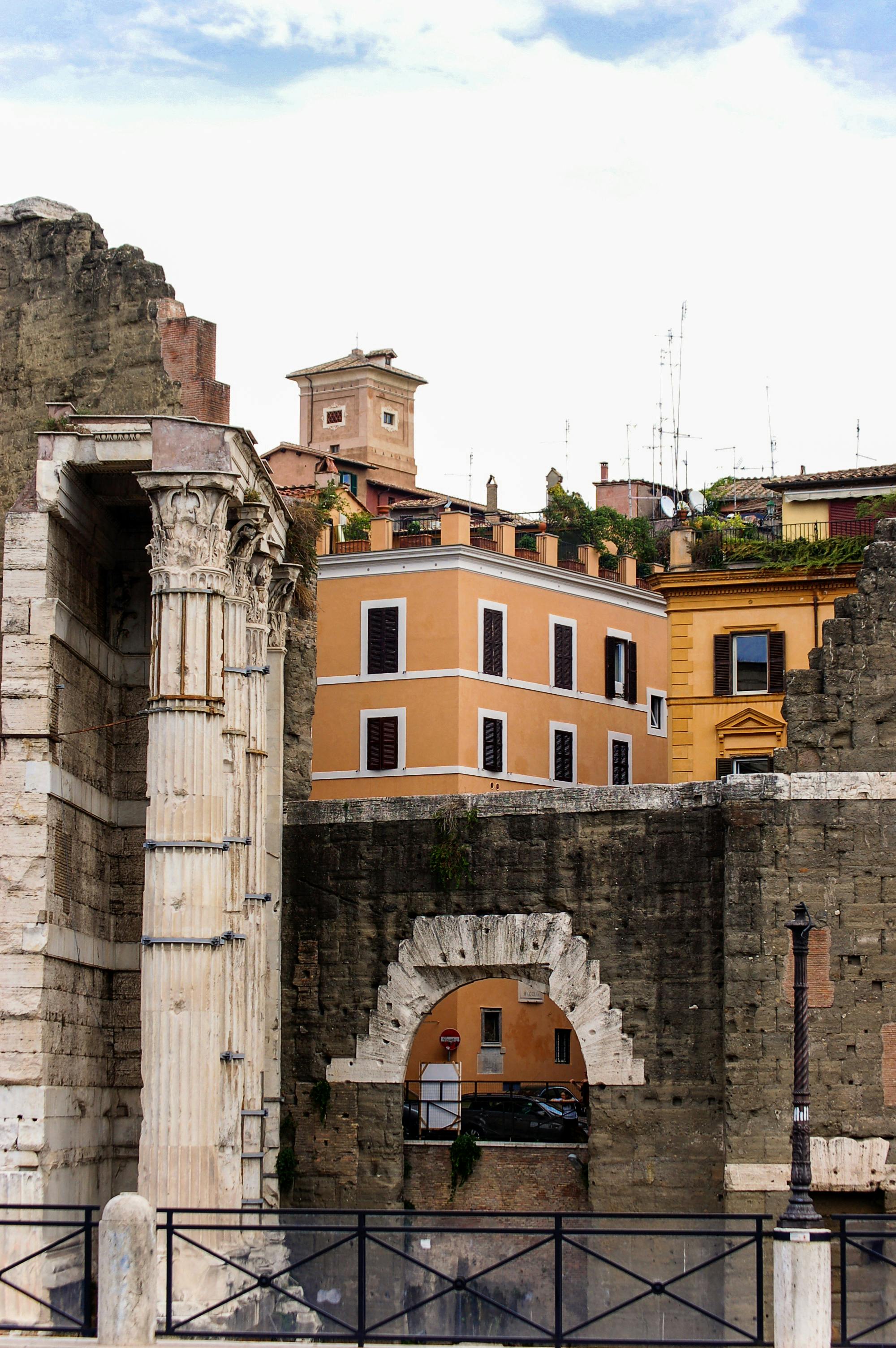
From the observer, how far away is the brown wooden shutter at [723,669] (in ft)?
119

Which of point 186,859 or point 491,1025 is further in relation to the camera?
point 491,1025

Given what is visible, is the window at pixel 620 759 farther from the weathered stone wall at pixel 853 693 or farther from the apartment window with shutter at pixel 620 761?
the weathered stone wall at pixel 853 693

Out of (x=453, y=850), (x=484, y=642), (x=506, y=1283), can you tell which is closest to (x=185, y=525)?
(x=453, y=850)

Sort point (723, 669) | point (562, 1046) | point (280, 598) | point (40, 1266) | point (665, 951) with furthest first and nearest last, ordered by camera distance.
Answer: point (562, 1046), point (723, 669), point (280, 598), point (665, 951), point (40, 1266)

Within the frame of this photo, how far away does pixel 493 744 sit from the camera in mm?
39250

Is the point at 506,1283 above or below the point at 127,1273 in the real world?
below

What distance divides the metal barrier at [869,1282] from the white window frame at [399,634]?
22218mm

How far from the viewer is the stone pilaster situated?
18.9m

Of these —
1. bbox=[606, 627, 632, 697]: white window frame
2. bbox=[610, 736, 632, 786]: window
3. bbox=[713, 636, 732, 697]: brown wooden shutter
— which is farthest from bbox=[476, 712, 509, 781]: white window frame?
bbox=[713, 636, 732, 697]: brown wooden shutter

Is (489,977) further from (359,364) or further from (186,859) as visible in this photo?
(359,364)

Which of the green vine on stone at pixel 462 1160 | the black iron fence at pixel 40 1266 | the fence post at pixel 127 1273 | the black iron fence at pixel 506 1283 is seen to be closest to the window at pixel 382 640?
the green vine on stone at pixel 462 1160

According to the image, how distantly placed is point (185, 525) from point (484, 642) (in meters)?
19.7

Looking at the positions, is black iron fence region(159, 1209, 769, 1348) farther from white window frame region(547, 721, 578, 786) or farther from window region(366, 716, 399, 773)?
white window frame region(547, 721, 578, 786)

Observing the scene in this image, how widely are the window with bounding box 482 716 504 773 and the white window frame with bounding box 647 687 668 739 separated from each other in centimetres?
496
